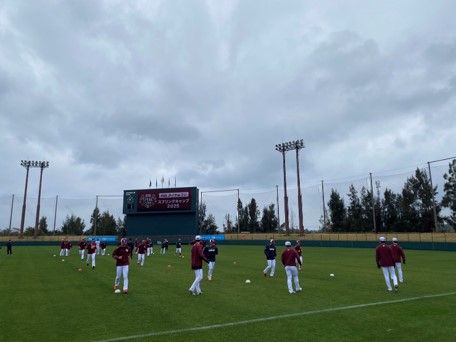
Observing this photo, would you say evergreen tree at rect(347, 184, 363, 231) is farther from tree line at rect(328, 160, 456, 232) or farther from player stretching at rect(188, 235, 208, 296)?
player stretching at rect(188, 235, 208, 296)

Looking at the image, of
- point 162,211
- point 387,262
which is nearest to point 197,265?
point 387,262

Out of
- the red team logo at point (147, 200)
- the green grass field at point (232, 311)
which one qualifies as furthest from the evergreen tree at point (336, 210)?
the green grass field at point (232, 311)

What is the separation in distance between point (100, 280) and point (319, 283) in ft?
34.4

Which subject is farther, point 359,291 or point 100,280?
point 100,280

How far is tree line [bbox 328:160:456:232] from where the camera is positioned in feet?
275

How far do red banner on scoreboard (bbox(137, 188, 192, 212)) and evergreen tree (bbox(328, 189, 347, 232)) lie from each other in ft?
149

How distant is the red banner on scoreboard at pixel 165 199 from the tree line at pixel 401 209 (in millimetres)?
34485

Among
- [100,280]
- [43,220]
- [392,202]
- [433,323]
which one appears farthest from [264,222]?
[433,323]

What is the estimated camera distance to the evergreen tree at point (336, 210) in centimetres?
10219

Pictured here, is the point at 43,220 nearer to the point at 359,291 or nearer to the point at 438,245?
the point at 438,245

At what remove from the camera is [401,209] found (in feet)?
301

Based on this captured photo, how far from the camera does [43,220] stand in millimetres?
141875

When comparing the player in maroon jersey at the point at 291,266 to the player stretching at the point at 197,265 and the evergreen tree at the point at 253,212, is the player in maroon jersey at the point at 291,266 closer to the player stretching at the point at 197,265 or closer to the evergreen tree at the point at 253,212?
the player stretching at the point at 197,265

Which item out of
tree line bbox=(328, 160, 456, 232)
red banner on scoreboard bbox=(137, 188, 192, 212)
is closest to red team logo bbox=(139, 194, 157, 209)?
red banner on scoreboard bbox=(137, 188, 192, 212)
